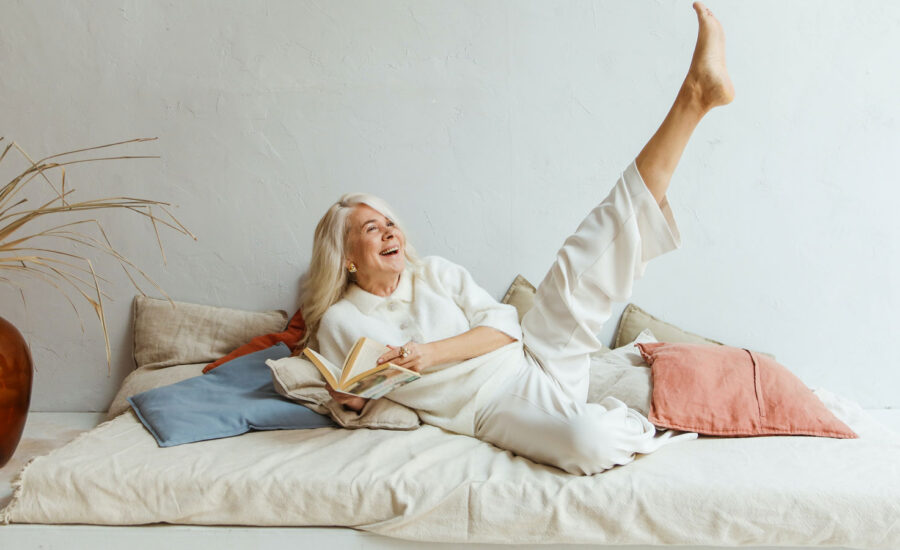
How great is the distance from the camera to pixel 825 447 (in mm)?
1938

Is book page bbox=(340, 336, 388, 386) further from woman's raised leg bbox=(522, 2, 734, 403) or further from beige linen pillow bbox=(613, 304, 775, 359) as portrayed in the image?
beige linen pillow bbox=(613, 304, 775, 359)

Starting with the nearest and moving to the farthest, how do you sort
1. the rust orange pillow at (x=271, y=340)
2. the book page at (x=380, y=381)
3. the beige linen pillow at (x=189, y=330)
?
1. the book page at (x=380, y=381)
2. the rust orange pillow at (x=271, y=340)
3. the beige linen pillow at (x=189, y=330)

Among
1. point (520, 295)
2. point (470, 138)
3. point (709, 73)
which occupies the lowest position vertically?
point (520, 295)

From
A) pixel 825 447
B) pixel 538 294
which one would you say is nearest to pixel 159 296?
pixel 538 294

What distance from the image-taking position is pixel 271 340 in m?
2.52

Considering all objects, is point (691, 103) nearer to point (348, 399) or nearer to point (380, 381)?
point (380, 381)

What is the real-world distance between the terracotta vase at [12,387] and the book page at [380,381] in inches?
38.4

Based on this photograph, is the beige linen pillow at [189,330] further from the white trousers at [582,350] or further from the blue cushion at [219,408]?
the white trousers at [582,350]

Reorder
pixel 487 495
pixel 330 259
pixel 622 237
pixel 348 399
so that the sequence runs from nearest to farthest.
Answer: pixel 487 495 → pixel 622 237 → pixel 348 399 → pixel 330 259

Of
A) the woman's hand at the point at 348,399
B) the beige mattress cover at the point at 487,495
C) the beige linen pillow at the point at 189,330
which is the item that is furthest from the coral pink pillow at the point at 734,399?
the beige linen pillow at the point at 189,330

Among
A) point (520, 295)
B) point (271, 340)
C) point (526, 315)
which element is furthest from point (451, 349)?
point (271, 340)

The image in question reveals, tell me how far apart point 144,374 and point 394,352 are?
1.09 meters

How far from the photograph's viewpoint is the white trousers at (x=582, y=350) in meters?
1.80

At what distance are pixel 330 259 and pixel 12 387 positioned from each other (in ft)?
3.19
